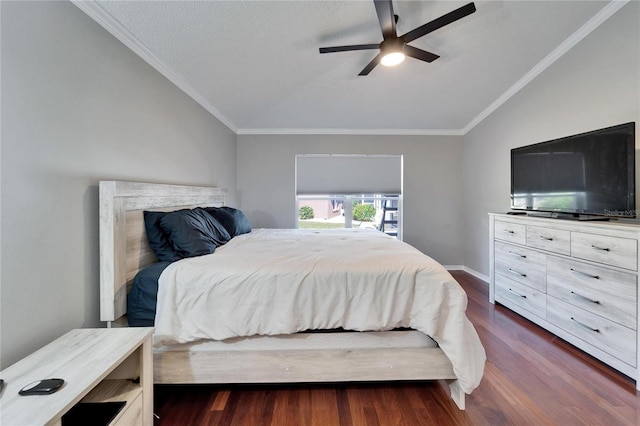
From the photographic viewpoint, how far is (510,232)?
2.83m

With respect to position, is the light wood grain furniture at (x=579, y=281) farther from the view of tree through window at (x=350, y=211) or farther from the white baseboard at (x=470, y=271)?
the view of tree through window at (x=350, y=211)

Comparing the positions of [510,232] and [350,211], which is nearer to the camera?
[510,232]

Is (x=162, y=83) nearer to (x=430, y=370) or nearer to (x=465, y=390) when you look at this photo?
(x=430, y=370)

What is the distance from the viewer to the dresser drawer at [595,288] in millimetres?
1767

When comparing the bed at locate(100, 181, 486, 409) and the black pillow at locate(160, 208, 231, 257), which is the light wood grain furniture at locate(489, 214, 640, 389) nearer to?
the bed at locate(100, 181, 486, 409)

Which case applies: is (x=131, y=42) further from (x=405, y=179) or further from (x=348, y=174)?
(x=405, y=179)

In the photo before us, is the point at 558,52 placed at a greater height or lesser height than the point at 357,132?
greater

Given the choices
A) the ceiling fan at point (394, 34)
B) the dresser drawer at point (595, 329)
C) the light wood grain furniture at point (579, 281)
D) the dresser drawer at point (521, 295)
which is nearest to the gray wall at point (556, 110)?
the light wood grain furniture at point (579, 281)

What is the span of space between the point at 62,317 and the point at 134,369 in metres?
0.50

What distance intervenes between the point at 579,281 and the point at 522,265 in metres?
0.57

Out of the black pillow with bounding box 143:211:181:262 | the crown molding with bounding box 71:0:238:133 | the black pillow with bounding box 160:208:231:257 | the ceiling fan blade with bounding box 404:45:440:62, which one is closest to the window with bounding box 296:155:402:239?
the crown molding with bounding box 71:0:238:133

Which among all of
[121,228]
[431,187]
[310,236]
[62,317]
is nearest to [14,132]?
[121,228]

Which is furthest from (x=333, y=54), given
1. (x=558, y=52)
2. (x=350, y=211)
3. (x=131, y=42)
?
(x=350, y=211)

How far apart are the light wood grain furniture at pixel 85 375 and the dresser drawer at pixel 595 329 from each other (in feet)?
9.22
